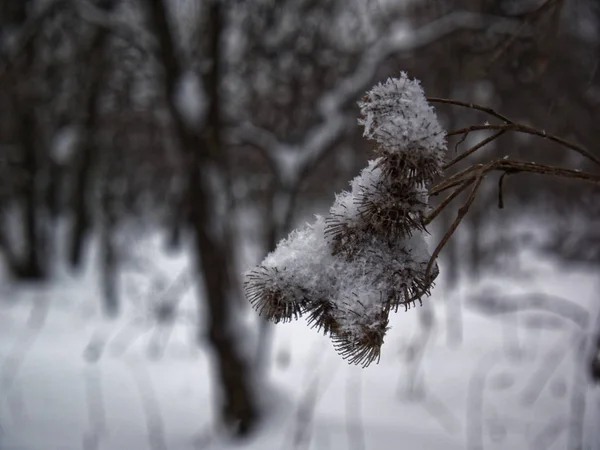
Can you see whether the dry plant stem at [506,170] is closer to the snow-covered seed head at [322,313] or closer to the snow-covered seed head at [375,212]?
the snow-covered seed head at [375,212]

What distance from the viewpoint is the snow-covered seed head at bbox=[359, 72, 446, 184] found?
1.08m

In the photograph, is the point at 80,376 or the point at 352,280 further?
the point at 80,376

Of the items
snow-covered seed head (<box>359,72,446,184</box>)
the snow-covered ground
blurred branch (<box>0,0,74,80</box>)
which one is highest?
blurred branch (<box>0,0,74,80</box>)

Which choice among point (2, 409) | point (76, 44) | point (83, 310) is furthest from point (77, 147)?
point (2, 409)

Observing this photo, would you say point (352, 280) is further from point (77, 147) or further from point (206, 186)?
point (77, 147)

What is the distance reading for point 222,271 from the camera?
560 centimetres

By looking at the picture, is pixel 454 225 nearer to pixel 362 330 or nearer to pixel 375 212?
pixel 375 212

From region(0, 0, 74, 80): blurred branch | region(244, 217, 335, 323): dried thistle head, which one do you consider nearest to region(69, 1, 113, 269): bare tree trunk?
region(0, 0, 74, 80): blurred branch

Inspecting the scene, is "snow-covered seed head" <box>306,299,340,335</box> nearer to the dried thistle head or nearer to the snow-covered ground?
the dried thistle head

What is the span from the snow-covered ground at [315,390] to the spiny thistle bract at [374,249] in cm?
255

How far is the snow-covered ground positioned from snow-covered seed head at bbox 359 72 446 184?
8.52 feet

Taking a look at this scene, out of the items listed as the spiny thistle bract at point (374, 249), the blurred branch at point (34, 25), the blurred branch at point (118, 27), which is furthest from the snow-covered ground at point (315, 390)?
the blurred branch at point (118, 27)

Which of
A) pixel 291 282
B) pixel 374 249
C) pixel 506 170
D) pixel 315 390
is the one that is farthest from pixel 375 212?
pixel 315 390

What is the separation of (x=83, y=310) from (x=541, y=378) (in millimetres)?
8611
